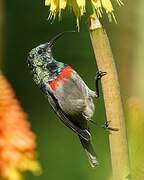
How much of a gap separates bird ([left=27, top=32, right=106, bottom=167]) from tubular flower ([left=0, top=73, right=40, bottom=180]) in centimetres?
15

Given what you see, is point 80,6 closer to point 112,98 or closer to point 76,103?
point 112,98

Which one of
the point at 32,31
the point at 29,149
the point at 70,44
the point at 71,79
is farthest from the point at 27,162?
the point at 32,31

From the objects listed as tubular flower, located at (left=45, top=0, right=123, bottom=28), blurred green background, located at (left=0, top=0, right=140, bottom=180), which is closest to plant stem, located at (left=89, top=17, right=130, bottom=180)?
tubular flower, located at (left=45, top=0, right=123, bottom=28)

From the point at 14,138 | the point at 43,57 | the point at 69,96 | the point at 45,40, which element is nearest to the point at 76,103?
the point at 69,96

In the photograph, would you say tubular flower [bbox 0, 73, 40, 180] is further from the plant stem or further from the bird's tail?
the plant stem

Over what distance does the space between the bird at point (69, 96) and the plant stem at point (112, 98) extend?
271 mm

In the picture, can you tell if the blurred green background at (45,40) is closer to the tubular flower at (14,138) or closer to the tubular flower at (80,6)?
the tubular flower at (14,138)

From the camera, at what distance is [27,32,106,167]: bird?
1.64 metres

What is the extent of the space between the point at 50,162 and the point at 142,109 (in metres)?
2.34

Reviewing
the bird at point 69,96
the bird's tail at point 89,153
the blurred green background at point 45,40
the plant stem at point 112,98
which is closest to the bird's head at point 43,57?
the bird at point 69,96

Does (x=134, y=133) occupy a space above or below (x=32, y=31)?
above

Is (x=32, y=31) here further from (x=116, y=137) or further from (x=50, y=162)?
(x=116, y=137)

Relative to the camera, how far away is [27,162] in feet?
6.26

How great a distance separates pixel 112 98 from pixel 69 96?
335 millimetres
